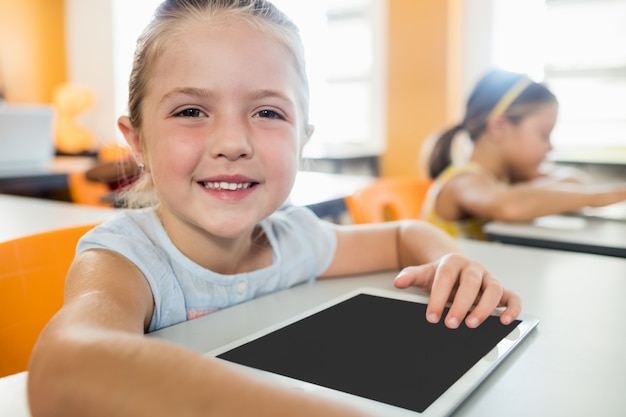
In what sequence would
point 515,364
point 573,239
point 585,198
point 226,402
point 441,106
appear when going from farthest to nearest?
point 441,106
point 585,198
point 573,239
point 515,364
point 226,402

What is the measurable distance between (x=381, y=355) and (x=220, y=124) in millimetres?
341

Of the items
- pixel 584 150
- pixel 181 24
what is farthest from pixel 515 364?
pixel 584 150

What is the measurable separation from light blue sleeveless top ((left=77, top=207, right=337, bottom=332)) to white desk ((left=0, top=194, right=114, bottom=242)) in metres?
0.53

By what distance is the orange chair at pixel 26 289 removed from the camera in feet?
2.51

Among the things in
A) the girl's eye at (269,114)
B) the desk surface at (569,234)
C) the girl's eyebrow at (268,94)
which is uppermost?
the girl's eyebrow at (268,94)

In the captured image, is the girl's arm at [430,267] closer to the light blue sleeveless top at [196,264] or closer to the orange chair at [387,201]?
the light blue sleeveless top at [196,264]

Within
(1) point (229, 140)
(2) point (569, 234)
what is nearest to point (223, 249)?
(1) point (229, 140)

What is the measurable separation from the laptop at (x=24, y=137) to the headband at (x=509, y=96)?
2057mm

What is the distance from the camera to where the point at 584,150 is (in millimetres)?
3289

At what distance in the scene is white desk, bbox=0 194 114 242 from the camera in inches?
49.1

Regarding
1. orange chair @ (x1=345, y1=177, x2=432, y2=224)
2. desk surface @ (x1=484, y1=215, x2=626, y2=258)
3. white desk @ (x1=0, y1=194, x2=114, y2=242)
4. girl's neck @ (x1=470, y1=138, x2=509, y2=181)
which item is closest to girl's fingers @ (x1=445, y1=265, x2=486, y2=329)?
desk surface @ (x1=484, y1=215, x2=626, y2=258)

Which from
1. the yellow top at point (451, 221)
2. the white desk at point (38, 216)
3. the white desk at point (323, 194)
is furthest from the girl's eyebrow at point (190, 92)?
the yellow top at point (451, 221)

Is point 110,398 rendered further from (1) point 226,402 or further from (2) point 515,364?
(2) point 515,364

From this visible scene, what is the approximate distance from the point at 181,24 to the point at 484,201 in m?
1.13
